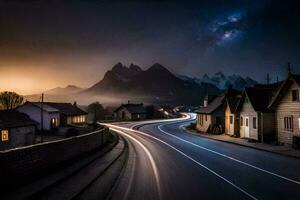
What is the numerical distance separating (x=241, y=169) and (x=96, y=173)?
8.56 metres

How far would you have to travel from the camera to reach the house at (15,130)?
39.2 metres

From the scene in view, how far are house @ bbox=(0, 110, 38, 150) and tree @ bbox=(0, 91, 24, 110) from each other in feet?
221

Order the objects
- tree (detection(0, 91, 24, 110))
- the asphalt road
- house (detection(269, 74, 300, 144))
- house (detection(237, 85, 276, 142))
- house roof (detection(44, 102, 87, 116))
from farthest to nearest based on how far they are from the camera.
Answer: tree (detection(0, 91, 24, 110))
house roof (detection(44, 102, 87, 116))
house (detection(237, 85, 276, 142))
house (detection(269, 74, 300, 144))
the asphalt road

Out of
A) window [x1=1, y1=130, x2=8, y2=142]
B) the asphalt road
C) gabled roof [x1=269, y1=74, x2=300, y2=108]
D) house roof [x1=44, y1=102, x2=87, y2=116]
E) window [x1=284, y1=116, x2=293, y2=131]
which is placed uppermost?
gabled roof [x1=269, y1=74, x2=300, y2=108]

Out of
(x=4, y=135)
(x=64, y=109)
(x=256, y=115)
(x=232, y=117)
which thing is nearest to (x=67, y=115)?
(x=64, y=109)

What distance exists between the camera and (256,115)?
37.3 metres

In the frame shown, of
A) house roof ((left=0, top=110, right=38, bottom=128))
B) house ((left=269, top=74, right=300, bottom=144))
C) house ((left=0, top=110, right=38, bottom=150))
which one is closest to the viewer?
house ((left=269, top=74, right=300, bottom=144))

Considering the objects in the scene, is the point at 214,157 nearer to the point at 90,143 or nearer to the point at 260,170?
the point at 260,170

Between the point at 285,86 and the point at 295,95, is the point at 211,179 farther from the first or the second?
the point at 285,86

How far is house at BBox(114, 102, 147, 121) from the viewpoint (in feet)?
331

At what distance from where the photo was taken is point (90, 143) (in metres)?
27.5

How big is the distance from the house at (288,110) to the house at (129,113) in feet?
227

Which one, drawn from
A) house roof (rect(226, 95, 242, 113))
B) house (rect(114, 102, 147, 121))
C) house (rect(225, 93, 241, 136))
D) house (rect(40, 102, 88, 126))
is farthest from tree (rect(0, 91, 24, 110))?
house roof (rect(226, 95, 242, 113))

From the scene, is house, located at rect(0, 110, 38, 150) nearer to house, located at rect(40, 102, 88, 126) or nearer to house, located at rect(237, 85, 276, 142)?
house, located at rect(40, 102, 88, 126)
